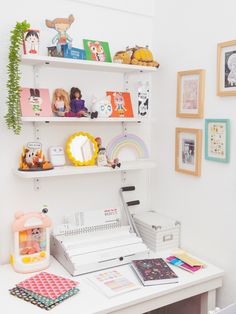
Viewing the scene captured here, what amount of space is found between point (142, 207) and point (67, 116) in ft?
2.74

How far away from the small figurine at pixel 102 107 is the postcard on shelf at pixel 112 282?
805 mm

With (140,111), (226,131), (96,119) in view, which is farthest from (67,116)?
(226,131)

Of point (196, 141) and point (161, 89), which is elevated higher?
point (161, 89)

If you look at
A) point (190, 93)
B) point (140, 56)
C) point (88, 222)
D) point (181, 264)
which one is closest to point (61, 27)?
point (140, 56)

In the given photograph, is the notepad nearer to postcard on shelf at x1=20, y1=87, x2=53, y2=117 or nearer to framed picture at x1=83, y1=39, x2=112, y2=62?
postcard on shelf at x1=20, y1=87, x2=53, y2=117

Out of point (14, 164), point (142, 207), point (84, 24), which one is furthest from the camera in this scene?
point (142, 207)

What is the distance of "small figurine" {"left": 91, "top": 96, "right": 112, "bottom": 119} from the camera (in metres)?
1.95

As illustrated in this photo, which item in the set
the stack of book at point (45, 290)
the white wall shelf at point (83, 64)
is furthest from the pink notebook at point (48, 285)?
the white wall shelf at point (83, 64)

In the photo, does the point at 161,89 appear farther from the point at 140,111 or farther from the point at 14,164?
the point at 14,164

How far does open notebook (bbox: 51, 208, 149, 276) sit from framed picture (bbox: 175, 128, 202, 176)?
464 mm

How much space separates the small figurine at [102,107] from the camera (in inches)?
76.9

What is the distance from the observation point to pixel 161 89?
7.30 feet

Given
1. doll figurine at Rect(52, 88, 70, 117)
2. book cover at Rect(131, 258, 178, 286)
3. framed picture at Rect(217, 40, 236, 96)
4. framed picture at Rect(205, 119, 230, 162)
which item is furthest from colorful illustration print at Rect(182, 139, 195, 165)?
doll figurine at Rect(52, 88, 70, 117)

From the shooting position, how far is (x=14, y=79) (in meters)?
1.70
